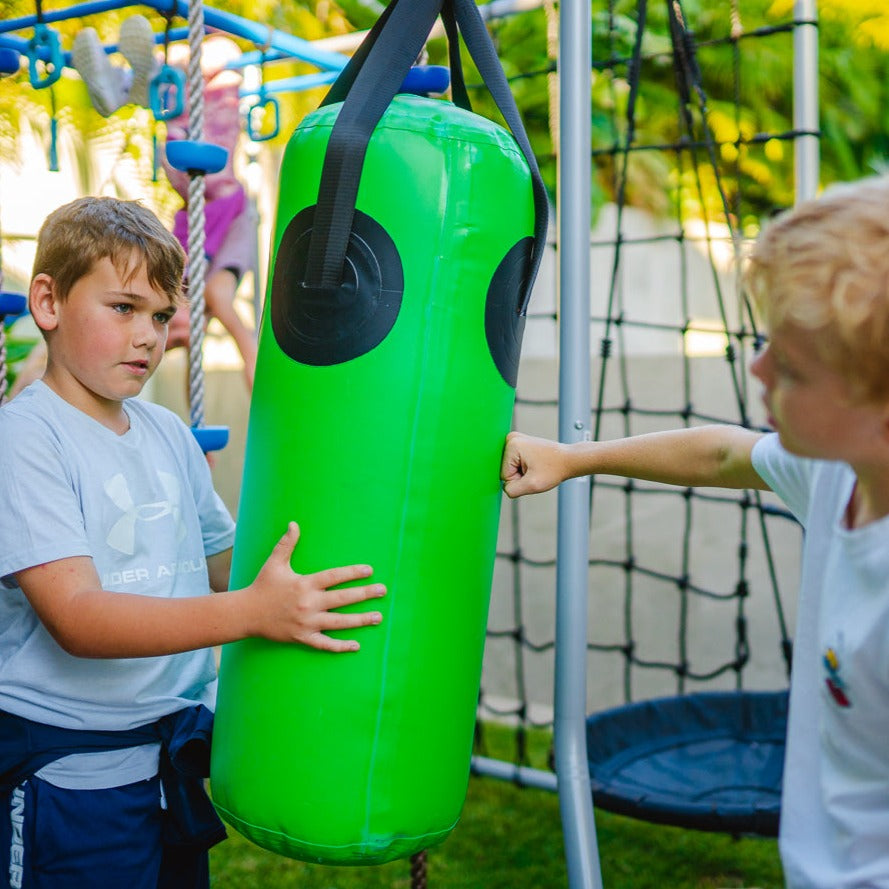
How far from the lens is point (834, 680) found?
0.91m

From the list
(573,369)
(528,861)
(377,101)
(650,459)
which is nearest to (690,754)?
(528,861)

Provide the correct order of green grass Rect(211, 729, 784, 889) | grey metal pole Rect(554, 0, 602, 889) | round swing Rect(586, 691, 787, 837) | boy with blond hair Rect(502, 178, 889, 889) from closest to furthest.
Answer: boy with blond hair Rect(502, 178, 889, 889), grey metal pole Rect(554, 0, 602, 889), round swing Rect(586, 691, 787, 837), green grass Rect(211, 729, 784, 889)

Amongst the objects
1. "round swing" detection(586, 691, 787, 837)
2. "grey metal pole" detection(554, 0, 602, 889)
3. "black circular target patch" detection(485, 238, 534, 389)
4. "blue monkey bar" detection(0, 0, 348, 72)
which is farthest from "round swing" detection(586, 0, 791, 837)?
"black circular target patch" detection(485, 238, 534, 389)

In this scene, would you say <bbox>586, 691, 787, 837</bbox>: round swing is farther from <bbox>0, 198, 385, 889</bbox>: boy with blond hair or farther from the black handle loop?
the black handle loop

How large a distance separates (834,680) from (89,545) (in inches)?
28.7

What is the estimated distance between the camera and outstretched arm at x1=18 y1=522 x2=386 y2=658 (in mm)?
1069

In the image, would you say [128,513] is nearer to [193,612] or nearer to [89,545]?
[89,545]

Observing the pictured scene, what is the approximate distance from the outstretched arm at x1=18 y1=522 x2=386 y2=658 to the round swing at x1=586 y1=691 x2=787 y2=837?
90 centimetres

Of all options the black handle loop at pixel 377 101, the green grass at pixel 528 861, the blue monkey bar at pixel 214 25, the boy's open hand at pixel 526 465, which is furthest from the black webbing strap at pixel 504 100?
the green grass at pixel 528 861

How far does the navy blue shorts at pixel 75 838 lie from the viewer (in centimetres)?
117

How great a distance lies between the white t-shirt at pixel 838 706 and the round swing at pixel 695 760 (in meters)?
0.83

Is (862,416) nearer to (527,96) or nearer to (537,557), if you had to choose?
(537,557)

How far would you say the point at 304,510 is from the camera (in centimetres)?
111

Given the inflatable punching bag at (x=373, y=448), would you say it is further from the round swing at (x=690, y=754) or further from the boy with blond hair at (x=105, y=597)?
the round swing at (x=690, y=754)
